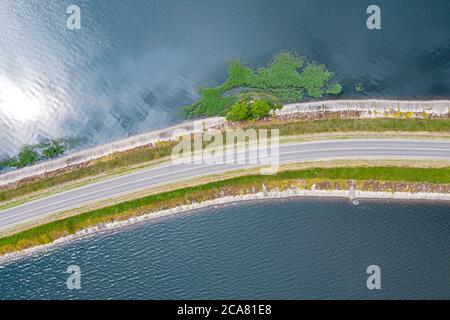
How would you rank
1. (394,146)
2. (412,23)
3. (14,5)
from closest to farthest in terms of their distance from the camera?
1. (394,146)
2. (412,23)
3. (14,5)

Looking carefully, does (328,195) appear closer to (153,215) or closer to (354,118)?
(354,118)

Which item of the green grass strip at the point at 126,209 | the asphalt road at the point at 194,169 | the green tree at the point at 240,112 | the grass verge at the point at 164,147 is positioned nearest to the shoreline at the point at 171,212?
the green grass strip at the point at 126,209

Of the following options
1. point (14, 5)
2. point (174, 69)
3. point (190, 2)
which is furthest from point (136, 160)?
point (14, 5)

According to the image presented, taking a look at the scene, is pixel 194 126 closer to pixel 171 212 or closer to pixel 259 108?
pixel 259 108

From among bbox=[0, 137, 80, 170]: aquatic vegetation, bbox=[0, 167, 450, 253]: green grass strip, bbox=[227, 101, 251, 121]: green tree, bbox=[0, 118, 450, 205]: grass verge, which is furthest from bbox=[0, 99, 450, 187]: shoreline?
bbox=[0, 167, 450, 253]: green grass strip

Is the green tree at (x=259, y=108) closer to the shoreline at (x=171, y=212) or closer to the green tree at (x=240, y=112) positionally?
the green tree at (x=240, y=112)
